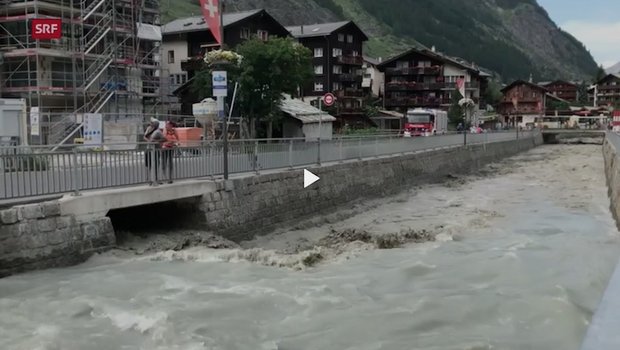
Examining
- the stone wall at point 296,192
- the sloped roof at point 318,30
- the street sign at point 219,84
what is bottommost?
the stone wall at point 296,192

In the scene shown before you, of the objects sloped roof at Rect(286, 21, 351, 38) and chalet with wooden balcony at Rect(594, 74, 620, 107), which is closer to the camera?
sloped roof at Rect(286, 21, 351, 38)

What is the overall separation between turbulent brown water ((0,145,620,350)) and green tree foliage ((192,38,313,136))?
2389 centimetres

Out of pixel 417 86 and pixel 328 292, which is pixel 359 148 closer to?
pixel 328 292

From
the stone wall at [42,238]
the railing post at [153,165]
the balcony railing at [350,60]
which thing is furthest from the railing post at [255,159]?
the balcony railing at [350,60]

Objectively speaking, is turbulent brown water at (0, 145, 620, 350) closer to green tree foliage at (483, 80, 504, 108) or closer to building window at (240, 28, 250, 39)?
building window at (240, 28, 250, 39)

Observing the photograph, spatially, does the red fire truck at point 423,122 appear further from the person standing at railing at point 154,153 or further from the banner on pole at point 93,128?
the person standing at railing at point 154,153

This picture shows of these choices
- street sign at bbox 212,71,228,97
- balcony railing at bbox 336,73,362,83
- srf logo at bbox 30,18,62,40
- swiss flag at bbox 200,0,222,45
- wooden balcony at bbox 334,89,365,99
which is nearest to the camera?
street sign at bbox 212,71,228,97

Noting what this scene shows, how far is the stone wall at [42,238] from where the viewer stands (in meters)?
11.1

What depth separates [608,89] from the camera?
17025cm

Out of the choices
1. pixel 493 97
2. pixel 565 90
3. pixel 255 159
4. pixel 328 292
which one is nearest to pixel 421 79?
pixel 493 97

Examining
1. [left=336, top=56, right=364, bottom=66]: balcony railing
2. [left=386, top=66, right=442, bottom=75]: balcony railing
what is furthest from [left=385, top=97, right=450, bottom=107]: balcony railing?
[left=336, top=56, right=364, bottom=66]: balcony railing

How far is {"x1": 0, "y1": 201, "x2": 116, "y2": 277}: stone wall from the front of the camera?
11.1m

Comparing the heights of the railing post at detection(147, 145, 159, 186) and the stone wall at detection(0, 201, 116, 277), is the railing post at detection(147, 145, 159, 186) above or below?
above

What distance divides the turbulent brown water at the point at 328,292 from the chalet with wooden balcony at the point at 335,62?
214 feet
